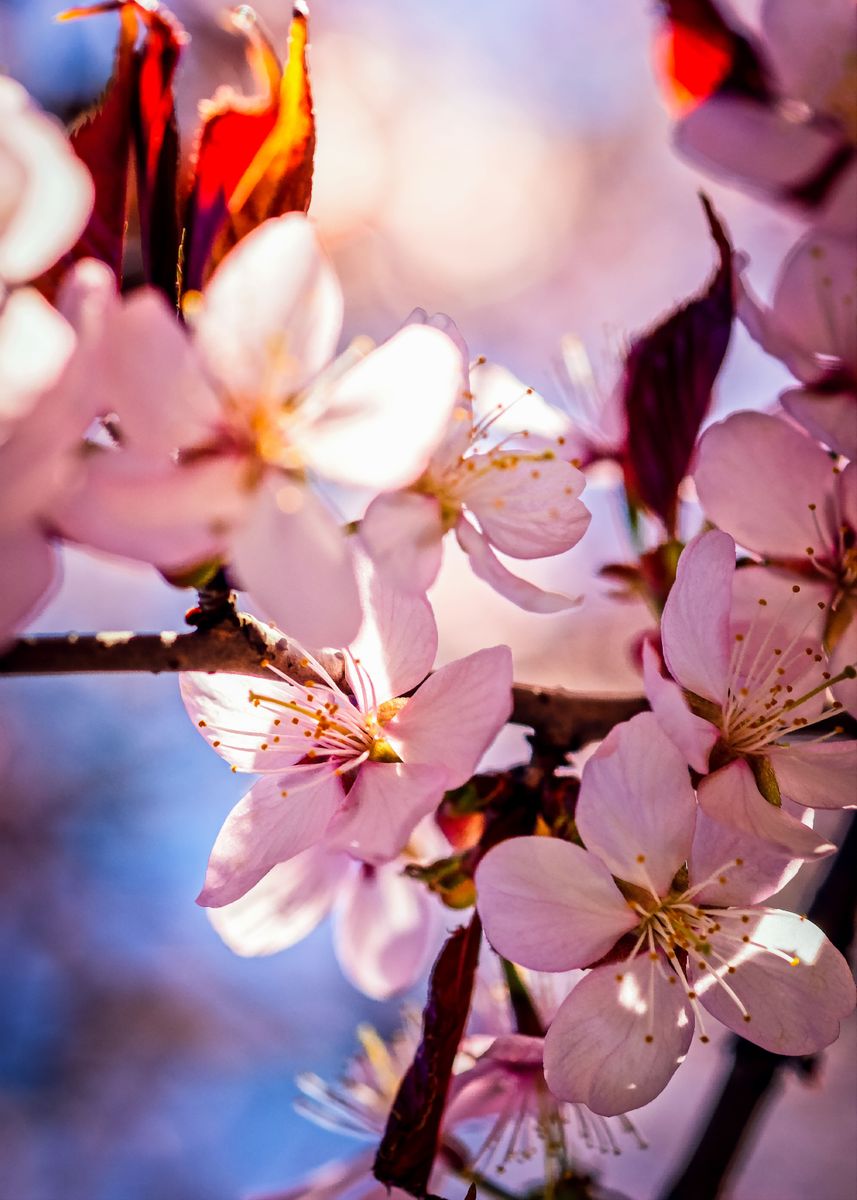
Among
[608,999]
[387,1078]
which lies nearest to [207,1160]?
[387,1078]

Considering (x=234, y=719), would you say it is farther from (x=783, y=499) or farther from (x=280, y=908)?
(x=783, y=499)

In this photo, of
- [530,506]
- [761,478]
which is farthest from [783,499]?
[530,506]

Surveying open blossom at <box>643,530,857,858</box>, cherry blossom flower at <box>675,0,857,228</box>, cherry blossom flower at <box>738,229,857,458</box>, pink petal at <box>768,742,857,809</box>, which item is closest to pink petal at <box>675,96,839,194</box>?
cherry blossom flower at <box>675,0,857,228</box>

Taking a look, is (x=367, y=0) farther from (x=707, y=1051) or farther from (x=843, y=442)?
(x=707, y=1051)

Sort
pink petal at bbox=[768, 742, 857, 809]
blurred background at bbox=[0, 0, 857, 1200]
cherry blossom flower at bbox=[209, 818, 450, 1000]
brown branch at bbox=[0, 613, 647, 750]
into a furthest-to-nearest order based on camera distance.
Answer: blurred background at bbox=[0, 0, 857, 1200] < cherry blossom flower at bbox=[209, 818, 450, 1000] < pink petal at bbox=[768, 742, 857, 809] < brown branch at bbox=[0, 613, 647, 750]

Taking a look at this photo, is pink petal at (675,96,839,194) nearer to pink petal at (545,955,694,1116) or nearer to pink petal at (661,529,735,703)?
pink petal at (661,529,735,703)

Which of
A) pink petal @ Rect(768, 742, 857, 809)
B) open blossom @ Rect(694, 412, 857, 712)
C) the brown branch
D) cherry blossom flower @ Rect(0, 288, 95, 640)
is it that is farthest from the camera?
open blossom @ Rect(694, 412, 857, 712)
